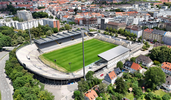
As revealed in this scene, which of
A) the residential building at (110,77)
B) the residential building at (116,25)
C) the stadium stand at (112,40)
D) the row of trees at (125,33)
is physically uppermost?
the residential building at (116,25)

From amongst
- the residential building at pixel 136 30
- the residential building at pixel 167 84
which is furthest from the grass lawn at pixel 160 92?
the residential building at pixel 136 30

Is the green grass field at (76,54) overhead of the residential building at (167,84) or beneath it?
overhead

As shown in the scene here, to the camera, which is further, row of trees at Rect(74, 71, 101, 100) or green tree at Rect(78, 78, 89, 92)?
green tree at Rect(78, 78, 89, 92)

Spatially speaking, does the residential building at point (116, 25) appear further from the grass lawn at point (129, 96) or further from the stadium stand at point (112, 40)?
the grass lawn at point (129, 96)

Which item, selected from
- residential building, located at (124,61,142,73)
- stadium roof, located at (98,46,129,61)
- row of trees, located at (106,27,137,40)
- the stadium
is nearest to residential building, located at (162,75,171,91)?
residential building, located at (124,61,142,73)

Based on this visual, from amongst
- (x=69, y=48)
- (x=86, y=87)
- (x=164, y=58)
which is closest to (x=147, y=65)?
(x=164, y=58)

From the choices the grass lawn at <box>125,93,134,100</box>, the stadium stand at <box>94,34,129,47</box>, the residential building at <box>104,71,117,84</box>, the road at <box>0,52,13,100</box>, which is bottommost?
the grass lawn at <box>125,93,134,100</box>

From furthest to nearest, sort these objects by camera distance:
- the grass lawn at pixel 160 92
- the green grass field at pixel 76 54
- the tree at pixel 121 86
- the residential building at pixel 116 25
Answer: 1. the residential building at pixel 116 25
2. the green grass field at pixel 76 54
3. the grass lawn at pixel 160 92
4. the tree at pixel 121 86

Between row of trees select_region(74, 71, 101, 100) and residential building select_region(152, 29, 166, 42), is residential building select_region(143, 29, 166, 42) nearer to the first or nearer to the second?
residential building select_region(152, 29, 166, 42)
